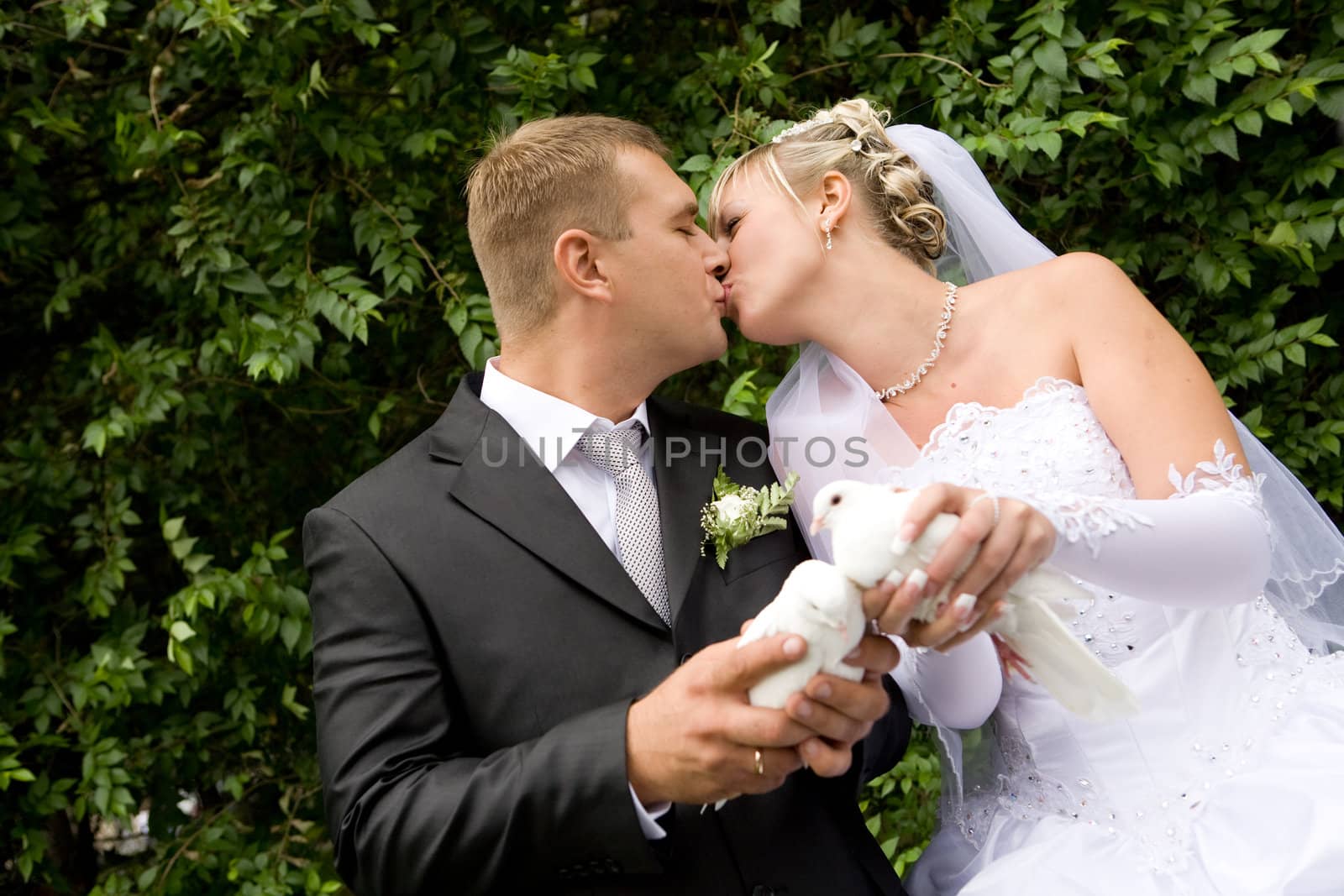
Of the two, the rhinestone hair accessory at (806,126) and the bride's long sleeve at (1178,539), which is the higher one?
the rhinestone hair accessory at (806,126)

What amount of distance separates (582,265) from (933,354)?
84 centimetres

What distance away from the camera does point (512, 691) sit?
225cm

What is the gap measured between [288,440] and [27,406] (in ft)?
3.20

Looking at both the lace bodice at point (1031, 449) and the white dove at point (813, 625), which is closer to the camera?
the white dove at point (813, 625)

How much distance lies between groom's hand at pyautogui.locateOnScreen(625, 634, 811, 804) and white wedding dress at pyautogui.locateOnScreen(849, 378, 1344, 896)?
0.60m

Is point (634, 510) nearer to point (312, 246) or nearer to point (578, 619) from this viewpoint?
point (578, 619)

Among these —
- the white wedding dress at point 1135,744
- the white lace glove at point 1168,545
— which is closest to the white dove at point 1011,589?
the white lace glove at point 1168,545

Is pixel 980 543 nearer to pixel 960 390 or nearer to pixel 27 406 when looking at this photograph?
pixel 960 390

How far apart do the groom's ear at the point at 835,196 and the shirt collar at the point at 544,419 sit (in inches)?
27.5

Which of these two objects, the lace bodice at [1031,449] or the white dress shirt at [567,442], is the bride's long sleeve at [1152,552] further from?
the white dress shirt at [567,442]

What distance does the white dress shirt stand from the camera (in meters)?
2.56

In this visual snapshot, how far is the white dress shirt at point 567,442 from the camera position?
256cm

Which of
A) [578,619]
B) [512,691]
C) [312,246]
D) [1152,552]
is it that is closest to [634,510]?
[578,619]

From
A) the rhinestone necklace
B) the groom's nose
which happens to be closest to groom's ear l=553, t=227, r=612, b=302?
the groom's nose
